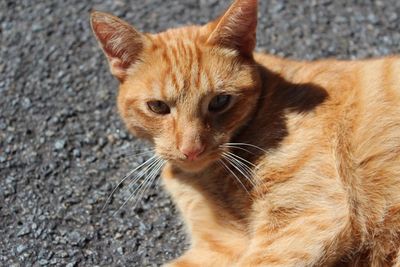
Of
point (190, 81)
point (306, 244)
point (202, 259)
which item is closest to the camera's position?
point (306, 244)

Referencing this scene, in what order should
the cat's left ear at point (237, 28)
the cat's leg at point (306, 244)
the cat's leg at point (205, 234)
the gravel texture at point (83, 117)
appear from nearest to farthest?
1. the cat's leg at point (306, 244)
2. the cat's left ear at point (237, 28)
3. the cat's leg at point (205, 234)
4. the gravel texture at point (83, 117)

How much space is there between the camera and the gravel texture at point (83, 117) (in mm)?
3014

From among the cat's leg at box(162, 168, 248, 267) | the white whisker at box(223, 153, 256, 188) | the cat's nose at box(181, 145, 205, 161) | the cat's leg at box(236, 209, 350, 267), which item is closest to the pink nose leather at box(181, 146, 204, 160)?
the cat's nose at box(181, 145, 205, 161)

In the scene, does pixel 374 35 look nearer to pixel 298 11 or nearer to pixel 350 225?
pixel 298 11

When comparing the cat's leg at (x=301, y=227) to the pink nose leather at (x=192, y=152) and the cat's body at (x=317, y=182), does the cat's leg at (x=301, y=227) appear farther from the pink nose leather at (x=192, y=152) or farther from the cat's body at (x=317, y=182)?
the pink nose leather at (x=192, y=152)

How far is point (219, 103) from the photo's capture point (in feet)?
8.80

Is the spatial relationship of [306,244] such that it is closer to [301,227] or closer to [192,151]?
[301,227]

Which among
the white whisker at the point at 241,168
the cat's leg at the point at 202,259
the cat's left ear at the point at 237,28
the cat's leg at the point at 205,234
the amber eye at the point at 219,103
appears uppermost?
the cat's left ear at the point at 237,28

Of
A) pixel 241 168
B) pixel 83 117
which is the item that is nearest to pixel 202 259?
pixel 241 168

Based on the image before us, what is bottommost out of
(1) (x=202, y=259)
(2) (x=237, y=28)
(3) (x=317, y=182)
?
(1) (x=202, y=259)

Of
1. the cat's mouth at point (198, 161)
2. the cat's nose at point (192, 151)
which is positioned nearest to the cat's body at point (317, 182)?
the cat's mouth at point (198, 161)

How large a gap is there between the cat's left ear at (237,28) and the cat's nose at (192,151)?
0.47 meters

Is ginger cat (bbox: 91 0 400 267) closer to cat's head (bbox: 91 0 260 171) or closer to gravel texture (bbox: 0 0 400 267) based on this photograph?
cat's head (bbox: 91 0 260 171)

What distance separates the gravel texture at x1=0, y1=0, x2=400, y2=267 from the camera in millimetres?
3014
